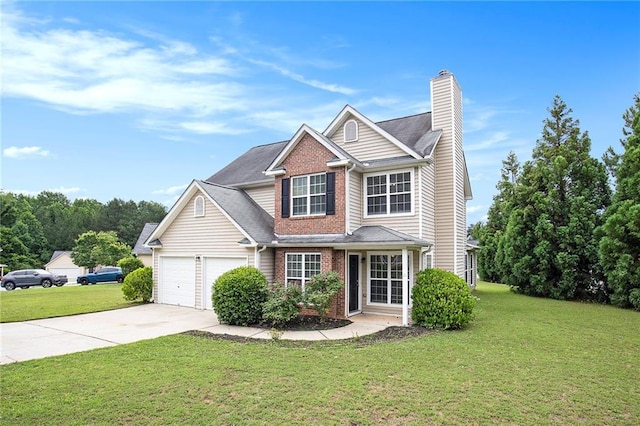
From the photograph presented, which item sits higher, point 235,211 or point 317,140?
point 317,140

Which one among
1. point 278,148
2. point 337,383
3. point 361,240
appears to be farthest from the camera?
point 278,148

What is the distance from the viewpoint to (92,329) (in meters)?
11.2

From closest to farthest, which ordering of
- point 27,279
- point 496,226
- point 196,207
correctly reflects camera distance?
1. point 196,207
2. point 27,279
3. point 496,226

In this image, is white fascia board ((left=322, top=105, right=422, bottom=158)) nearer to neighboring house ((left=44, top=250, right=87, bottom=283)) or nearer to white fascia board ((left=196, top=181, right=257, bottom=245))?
white fascia board ((left=196, top=181, right=257, bottom=245))

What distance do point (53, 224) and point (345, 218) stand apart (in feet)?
242

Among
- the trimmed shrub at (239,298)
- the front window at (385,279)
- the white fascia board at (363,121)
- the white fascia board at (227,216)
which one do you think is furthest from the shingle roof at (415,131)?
the trimmed shrub at (239,298)

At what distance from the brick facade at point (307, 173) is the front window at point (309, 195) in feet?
0.68

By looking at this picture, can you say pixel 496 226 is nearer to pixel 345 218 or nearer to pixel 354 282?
pixel 354 282

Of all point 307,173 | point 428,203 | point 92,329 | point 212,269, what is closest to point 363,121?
point 307,173

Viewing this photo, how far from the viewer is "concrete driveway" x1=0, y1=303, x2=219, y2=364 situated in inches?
350

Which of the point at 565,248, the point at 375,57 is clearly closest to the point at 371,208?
the point at 375,57

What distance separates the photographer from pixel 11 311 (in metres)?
14.9

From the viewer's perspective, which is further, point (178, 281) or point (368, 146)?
point (178, 281)

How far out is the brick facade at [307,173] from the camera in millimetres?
13508
